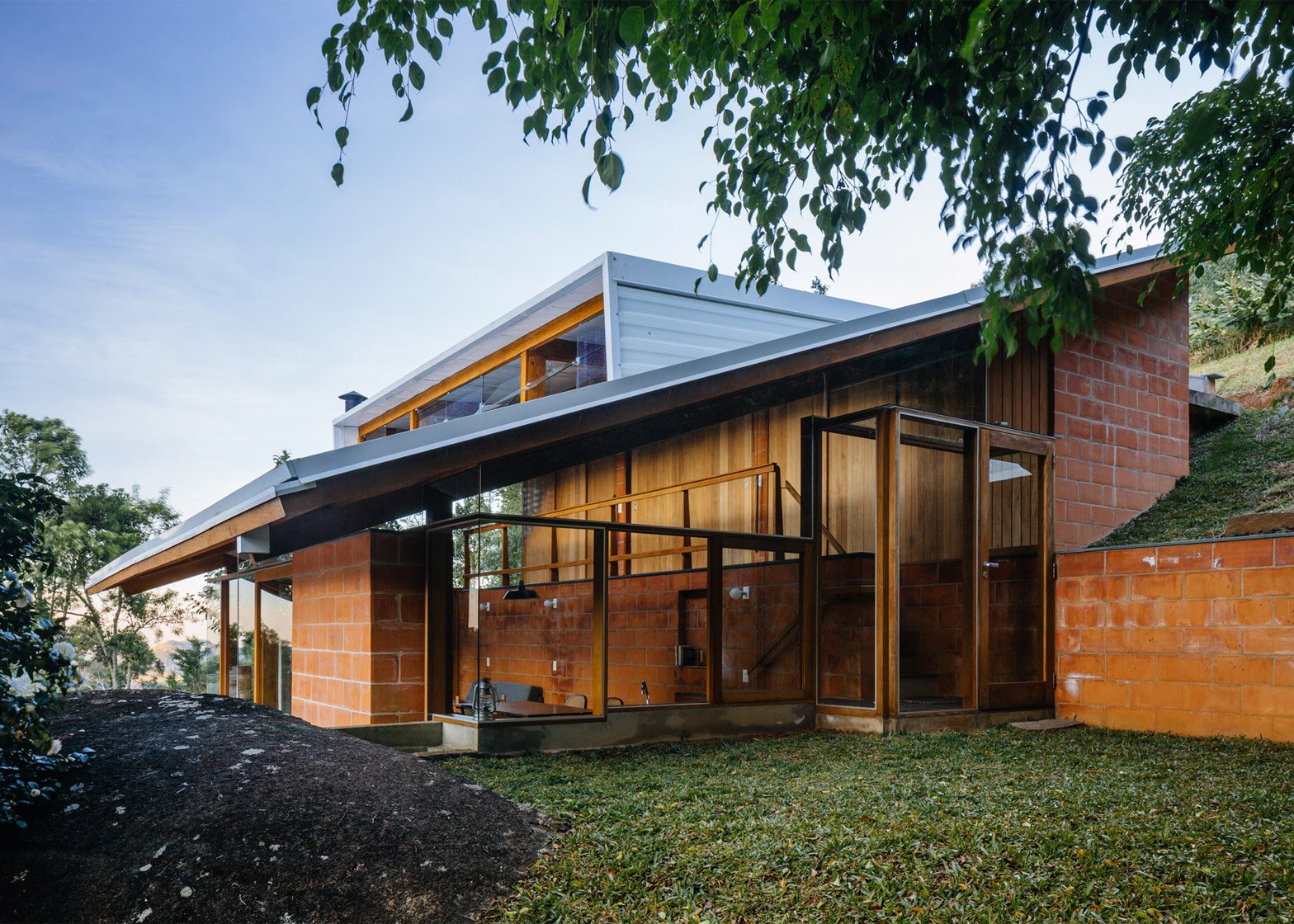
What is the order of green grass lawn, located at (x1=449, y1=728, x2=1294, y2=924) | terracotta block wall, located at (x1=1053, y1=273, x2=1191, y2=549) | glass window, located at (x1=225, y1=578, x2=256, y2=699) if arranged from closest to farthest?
green grass lawn, located at (x1=449, y1=728, x2=1294, y2=924) < terracotta block wall, located at (x1=1053, y1=273, x2=1191, y2=549) < glass window, located at (x1=225, y1=578, x2=256, y2=699)

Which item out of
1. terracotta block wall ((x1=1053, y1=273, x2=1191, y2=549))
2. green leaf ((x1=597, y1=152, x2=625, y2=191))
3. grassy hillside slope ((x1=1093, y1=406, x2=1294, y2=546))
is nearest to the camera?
green leaf ((x1=597, y1=152, x2=625, y2=191))

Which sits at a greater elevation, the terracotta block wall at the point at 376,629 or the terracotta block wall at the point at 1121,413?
the terracotta block wall at the point at 1121,413

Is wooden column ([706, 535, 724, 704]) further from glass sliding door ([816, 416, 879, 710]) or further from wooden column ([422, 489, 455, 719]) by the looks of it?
wooden column ([422, 489, 455, 719])

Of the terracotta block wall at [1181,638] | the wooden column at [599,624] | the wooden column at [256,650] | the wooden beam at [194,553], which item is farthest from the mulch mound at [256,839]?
the wooden column at [256,650]

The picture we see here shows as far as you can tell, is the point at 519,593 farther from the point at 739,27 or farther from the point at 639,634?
the point at 739,27

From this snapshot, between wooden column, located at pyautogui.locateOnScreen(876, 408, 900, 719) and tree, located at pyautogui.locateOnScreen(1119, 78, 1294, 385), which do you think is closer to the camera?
tree, located at pyautogui.locateOnScreen(1119, 78, 1294, 385)

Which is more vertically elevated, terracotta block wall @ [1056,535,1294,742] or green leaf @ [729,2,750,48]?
green leaf @ [729,2,750,48]

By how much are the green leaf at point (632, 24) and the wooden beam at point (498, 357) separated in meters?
7.44

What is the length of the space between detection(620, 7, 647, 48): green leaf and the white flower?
3.55 meters

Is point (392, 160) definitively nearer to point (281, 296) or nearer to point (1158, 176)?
point (281, 296)

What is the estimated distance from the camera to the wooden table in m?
6.72

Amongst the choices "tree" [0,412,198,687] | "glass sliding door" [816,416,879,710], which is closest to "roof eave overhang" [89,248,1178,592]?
"glass sliding door" [816,416,879,710]

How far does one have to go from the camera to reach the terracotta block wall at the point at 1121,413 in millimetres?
9125

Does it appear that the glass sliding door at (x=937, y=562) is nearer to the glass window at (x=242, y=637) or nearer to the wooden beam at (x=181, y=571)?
the wooden beam at (x=181, y=571)
